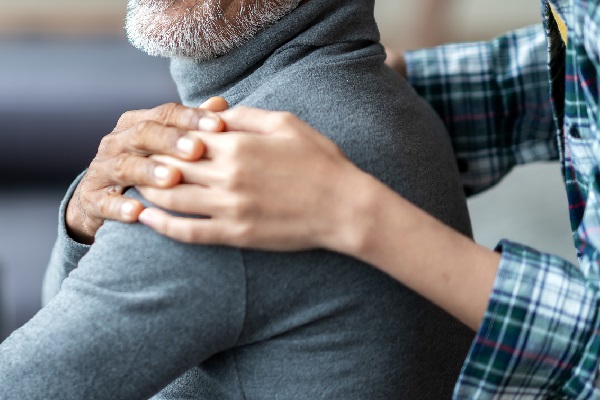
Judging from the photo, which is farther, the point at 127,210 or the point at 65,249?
the point at 65,249

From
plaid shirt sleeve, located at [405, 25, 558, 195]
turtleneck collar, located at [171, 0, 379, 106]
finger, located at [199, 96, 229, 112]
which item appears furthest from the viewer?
plaid shirt sleeve, located at [405, 25, 558, 195]

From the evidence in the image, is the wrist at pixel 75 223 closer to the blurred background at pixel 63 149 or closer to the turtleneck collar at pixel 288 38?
the turtleneck collar at pixel 288 38

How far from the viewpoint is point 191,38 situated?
1.03 m

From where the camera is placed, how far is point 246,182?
30.7 inches

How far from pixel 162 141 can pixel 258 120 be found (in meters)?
0.10

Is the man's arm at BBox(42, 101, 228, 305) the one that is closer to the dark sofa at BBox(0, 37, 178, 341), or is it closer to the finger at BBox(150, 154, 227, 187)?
the finger at BBox(150, 154, 227, 187)

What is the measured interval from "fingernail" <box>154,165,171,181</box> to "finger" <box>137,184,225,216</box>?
13mm

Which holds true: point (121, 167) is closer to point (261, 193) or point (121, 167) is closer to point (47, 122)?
point (261, 193)

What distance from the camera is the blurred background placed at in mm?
2193

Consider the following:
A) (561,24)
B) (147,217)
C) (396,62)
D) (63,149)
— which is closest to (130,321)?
(147,217)

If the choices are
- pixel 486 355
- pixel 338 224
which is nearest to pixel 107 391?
pixel 338 224

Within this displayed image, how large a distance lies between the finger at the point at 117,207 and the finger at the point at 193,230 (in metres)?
0.04

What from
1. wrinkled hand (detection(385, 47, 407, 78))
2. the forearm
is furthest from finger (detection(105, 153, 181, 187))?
wrinkled hand (detection(385, 47, 407, 78))

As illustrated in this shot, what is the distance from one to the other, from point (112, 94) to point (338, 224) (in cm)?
166
